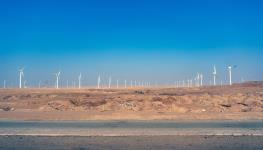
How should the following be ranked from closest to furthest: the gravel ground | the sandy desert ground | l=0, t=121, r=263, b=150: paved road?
the gravel ground
l=0, t=121, r=263, b=150: paved road
the sandy desert ground

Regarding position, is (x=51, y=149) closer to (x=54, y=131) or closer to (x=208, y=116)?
(x=54, y=131)

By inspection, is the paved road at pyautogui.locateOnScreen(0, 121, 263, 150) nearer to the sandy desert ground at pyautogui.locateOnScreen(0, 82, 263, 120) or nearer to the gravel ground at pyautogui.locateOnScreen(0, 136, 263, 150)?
the gravel ground at pyautogui.locateOnScreen(0, 136, 263, 150)

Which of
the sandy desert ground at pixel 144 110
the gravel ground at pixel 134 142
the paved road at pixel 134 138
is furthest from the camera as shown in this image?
the sandy desert ground at pixel 144 110

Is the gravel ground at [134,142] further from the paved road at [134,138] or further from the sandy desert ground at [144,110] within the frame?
the sandy desert ground at [144,110]

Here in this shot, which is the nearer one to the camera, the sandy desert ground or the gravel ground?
the gravel ground

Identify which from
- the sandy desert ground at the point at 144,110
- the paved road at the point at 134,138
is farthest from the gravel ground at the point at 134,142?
the sandy desert ground at the point at 144,110

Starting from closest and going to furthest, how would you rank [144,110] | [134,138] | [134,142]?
1. [134,142]
2. [134,138]
3. [144,110]

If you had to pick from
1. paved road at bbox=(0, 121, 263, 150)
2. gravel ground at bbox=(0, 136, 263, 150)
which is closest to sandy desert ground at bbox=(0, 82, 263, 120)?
paved road at bbox=(0, 121, 263, 150)

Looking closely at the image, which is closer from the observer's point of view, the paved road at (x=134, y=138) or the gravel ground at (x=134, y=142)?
the gravel ground at (x=134, y=142)

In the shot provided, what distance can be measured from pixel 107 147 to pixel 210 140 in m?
4.72

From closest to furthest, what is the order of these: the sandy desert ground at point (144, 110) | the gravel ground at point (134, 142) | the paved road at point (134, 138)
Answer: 1. the gravel ground at point (134, 142)
2. the paved road at point (134, 138)
3. the sandy desert ground at point (144, 110)

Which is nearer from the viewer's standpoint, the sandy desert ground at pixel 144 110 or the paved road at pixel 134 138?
the paved road at pixel 134 138

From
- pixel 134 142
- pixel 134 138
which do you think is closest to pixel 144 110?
pixel 134 138

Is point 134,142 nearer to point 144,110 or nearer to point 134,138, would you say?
point 134,138
